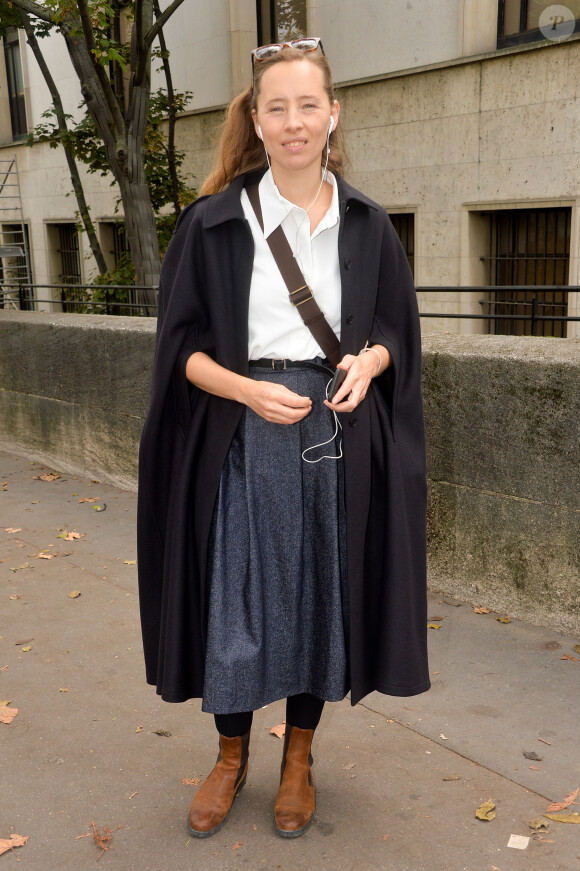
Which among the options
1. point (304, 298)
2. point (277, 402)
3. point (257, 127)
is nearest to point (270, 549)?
point (277, 402)

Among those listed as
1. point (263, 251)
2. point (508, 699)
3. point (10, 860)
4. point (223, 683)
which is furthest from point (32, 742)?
point (263, 251)

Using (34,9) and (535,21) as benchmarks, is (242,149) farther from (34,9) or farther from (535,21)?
(535,21)

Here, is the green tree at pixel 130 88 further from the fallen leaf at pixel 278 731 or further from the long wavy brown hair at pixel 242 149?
the fallen leaf at pixel 278 731

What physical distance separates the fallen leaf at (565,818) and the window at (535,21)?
31.5ft

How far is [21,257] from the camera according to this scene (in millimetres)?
21625

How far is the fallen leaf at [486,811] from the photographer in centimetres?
283

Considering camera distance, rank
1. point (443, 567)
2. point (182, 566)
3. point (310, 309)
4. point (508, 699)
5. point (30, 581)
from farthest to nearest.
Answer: point (30, 581) → point (443, 567) → point (508, 699) → point (182, 566) → point (310, 309)

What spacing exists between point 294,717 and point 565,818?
2.86ft

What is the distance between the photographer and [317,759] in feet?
10.6

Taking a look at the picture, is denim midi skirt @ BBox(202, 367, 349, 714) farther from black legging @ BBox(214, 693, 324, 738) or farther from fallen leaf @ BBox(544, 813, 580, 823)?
fallen leaf @ BBox(544, 813, 580, 823)

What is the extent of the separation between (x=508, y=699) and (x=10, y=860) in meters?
1.88

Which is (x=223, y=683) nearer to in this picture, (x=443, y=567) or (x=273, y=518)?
(x=273, y=518)

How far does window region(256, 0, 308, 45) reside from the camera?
13.5 m

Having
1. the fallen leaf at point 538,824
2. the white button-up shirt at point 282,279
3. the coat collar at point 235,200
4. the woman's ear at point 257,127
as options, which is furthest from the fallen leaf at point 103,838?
the woman's ear at point 257,127
